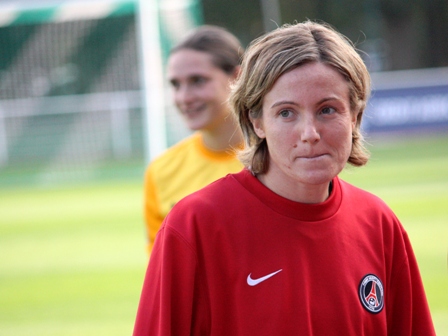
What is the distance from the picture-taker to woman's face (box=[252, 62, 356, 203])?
2277 millimetres

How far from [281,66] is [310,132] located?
0.71ft

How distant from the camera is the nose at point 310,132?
2262 mm

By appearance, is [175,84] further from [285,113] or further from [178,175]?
[285,113]

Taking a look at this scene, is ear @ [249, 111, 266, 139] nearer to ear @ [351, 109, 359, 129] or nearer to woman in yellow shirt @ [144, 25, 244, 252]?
ear @ [351, 109, 359, 129]

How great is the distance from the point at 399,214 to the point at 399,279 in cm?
902

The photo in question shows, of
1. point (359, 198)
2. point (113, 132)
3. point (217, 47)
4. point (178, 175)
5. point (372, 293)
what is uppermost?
point (113, 132)

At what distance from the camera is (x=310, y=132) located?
7.42ft

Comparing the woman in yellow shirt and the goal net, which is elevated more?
the goal net

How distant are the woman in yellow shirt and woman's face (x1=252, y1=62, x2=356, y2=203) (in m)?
1.86

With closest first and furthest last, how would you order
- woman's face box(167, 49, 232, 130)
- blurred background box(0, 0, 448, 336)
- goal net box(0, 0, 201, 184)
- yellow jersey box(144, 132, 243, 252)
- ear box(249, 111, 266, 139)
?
ear box(249, 111, 266, 139)
yellow jersey box(144, 132, 243, 252)
woman's face box(167, 49, 232, 130)
blurred background box(0, 0, 448, 336)
goal net box(0, 0, 201, 184)

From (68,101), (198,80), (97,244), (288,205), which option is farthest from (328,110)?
(68,101)

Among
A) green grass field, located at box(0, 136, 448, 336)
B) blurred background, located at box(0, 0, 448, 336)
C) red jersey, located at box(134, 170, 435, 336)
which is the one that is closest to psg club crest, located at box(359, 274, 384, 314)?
red jersey, located at box(134, 170, 435, 336)

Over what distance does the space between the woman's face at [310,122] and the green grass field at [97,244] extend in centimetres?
76

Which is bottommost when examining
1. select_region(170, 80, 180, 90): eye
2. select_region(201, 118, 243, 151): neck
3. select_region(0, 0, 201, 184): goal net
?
select_region(201, 118, 243, 151): neck
